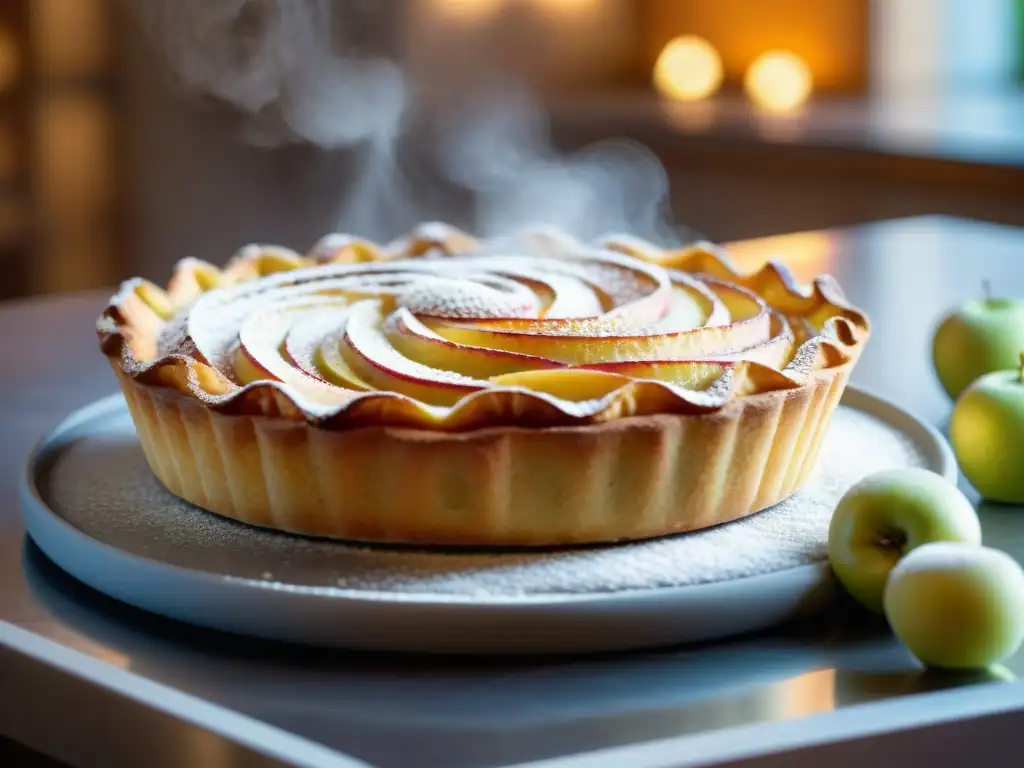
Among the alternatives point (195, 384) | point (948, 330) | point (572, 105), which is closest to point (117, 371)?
point (195, 384)

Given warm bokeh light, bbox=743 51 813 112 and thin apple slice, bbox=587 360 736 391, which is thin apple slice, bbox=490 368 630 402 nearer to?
thin apple slice, bbox=587 360 736 391

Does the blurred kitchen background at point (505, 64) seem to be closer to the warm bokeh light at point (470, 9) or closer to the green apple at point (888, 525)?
the warm bokeh light at point (470, 9)

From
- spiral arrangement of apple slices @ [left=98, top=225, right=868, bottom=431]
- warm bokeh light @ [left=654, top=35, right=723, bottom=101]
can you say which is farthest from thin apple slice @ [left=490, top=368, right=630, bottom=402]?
warm bokeh light @ [left=654, top=35, right=723, bottom=101]

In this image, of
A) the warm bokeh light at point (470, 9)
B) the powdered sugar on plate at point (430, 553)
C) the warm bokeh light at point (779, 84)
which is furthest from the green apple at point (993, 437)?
the warm bokeh light at point (470, 9)

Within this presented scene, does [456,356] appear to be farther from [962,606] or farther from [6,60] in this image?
[6,60]

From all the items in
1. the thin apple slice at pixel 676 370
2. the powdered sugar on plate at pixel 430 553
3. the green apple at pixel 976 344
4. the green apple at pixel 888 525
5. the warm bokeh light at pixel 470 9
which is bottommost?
the warm bokeh light at pixel 470 9

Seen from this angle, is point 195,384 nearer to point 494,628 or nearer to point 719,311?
point 494,628
